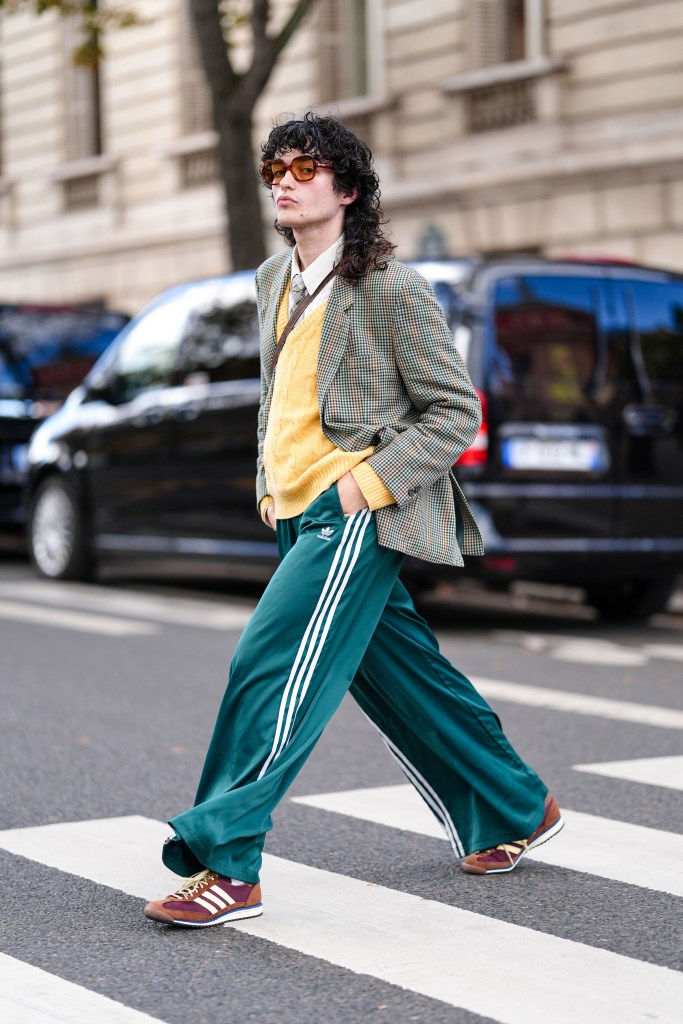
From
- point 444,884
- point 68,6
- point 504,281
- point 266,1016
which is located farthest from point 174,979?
point 68,6

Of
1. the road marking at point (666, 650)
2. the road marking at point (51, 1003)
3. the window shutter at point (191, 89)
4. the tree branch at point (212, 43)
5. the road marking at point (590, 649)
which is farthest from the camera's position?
the window shutter at point (191, 89)

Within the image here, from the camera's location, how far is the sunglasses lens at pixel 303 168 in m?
4.40

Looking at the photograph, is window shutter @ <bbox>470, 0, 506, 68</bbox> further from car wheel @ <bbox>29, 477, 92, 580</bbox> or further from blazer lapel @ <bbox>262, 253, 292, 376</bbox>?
blazer lapel @ <bbox>262, 253, 292, 376</bbox>

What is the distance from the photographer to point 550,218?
64.0 feet

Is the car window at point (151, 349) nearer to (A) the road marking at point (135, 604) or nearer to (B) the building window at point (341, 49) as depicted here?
(A) the road marking at point (135, 604)

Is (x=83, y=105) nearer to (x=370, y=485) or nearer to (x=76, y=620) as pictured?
(x=76, y=620)

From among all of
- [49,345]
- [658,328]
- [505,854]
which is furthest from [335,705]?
[49,345]

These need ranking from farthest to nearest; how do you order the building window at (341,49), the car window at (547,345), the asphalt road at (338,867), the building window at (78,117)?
the building window at (78,117) → the building window at (341,49) → the car window at (547,345) → the asphalt road at (338,867)

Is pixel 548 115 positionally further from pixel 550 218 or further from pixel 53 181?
pixel 53 181

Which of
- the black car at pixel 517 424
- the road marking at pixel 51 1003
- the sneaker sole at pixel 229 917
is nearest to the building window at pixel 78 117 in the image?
the black car at pixel 517 424

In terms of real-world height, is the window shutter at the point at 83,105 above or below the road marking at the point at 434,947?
above

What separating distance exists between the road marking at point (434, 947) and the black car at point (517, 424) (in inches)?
189

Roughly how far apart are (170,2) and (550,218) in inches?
344

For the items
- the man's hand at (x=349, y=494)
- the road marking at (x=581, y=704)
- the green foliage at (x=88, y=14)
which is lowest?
the road marking at (x=581, y=704)
